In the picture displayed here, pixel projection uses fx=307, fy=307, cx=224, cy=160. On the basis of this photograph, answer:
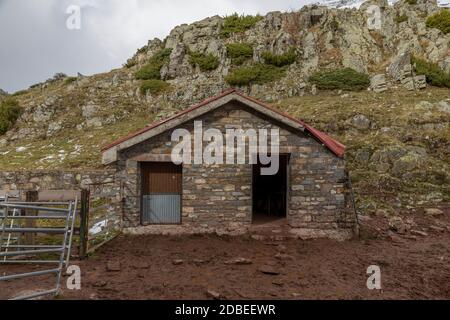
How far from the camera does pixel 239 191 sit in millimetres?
9875

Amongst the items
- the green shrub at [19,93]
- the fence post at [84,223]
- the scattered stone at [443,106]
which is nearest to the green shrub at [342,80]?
the scattered stone at [443,106]

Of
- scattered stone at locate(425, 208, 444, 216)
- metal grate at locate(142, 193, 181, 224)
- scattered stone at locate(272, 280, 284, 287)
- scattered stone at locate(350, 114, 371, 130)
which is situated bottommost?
scattered stone at locate(272, 280, 284, 287)

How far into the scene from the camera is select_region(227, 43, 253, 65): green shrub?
2836 centimetres

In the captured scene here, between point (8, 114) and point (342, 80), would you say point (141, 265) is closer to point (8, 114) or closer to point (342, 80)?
Answer: point (342, 80)

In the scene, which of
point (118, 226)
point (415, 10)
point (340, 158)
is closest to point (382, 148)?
point (340, 158)

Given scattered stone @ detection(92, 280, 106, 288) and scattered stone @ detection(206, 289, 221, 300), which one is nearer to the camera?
scattered stone @ detection(206, 289, 221, 300)

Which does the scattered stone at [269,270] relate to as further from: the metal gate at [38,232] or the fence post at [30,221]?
the fence post at [30,221]

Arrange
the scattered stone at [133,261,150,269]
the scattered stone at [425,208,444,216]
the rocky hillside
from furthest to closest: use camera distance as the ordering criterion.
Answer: the rocky hillside → the scattered stone at [425,208,444,216] → the scattered stone at [133,261,150,269]

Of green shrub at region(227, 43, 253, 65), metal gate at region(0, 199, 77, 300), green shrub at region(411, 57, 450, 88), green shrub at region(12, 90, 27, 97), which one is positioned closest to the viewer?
metal gate at region(0, 199, 77, 300)

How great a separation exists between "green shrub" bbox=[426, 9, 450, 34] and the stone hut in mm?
24407

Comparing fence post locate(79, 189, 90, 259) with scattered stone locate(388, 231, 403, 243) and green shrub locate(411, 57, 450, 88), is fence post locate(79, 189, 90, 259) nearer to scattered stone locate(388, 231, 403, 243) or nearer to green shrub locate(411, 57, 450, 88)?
scattered stone locate(388, 231, 403, 243)

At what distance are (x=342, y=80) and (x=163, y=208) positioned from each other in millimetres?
19880

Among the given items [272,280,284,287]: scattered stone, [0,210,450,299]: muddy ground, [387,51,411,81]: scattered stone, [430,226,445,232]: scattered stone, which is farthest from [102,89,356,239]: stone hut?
[387,51,411,81]: scattered stone
